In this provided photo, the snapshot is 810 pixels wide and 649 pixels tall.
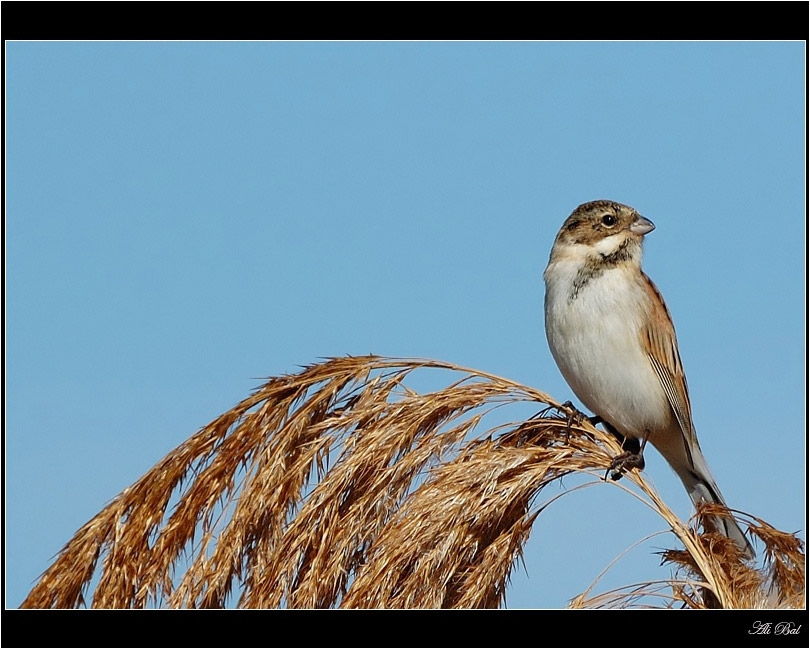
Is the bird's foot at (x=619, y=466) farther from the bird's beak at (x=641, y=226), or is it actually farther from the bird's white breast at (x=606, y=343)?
the bird's beak at (x=641, y=226)

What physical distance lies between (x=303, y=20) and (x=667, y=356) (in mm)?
2131

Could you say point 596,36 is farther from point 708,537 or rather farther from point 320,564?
point 320,564

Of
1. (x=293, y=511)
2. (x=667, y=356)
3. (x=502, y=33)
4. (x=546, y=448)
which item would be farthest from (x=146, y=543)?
(x=667, y=356)

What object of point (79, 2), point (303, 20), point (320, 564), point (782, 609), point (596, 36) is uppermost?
point (79, 2)

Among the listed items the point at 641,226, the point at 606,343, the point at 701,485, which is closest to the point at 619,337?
the point at 606,343

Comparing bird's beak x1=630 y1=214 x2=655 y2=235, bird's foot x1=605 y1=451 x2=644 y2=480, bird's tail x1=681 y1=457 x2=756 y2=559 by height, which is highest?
bird's beak x1=630 y1=214 x2=655 y2=235

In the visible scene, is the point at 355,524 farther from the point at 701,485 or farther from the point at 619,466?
the point at 701,485

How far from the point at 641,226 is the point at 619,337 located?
50cm

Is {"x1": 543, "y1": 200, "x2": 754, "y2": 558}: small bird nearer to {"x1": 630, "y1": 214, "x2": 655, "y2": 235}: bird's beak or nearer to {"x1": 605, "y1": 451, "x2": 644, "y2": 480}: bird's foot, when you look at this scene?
{"x1": 630, "y1": 214, "x2": 655, "y2": 235}: bird's beak

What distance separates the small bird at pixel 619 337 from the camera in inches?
159

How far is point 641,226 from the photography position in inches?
165

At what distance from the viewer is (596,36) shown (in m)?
3.12

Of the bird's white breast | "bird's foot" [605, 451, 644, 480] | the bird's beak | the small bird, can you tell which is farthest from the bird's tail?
"bird's foot" [605, 451, 644, 480]

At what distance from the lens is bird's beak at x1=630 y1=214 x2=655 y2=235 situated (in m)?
4.17
